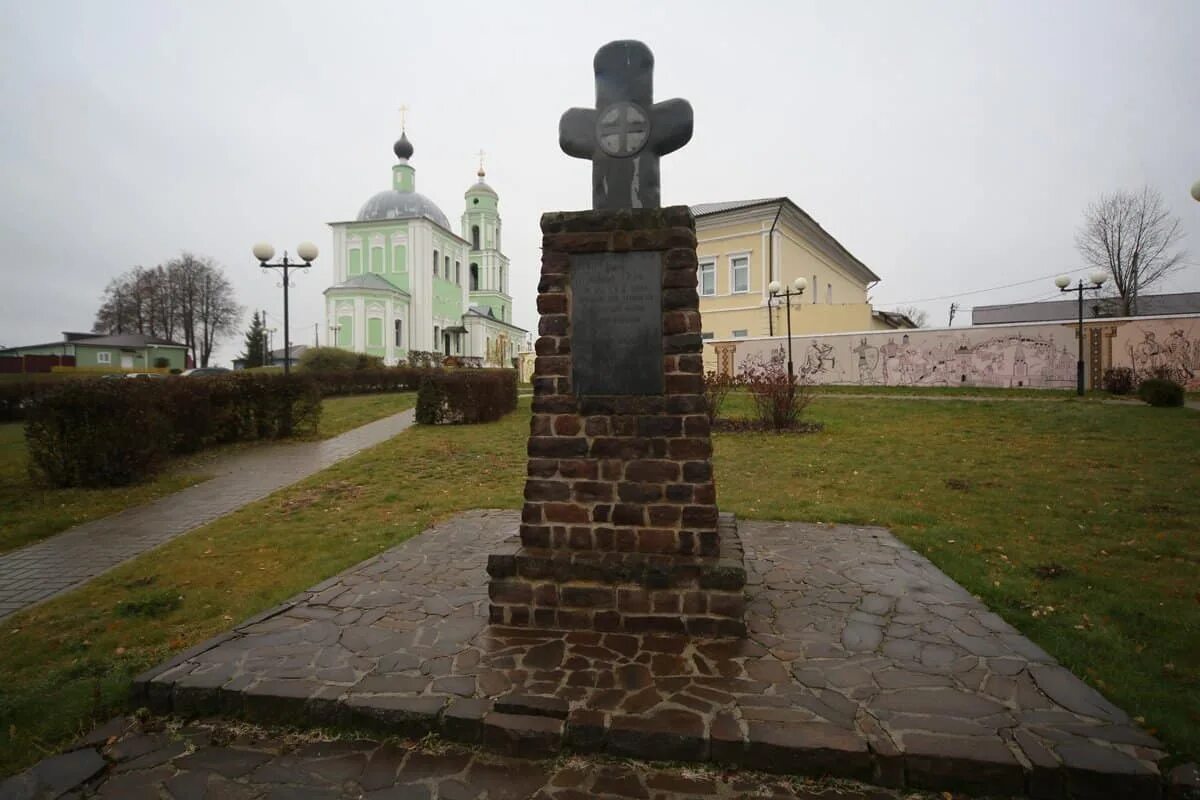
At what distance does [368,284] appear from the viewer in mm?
45344

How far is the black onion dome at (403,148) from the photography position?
51.5 meters

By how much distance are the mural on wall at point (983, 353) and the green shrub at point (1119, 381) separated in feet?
3.45

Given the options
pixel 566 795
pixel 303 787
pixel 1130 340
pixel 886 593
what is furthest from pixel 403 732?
pixel 1130 340

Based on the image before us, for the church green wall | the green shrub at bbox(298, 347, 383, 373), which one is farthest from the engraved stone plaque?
the church green wall

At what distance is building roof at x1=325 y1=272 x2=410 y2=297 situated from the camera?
146ft

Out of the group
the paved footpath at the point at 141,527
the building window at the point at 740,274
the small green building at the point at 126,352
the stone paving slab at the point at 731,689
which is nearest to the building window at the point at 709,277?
the building window at the point at 740,274

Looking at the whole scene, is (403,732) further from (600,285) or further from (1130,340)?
(1130,340)

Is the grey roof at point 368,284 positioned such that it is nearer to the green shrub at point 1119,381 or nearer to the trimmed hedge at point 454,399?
the trimmed hedge at point 454,399

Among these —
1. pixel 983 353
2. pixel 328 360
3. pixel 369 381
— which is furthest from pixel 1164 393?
pixel 328 360

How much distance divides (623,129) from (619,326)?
1304mm

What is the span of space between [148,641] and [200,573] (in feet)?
4.69

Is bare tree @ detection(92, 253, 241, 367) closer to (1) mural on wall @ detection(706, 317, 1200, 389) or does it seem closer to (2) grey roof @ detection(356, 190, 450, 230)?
(2) grey roof @ detection(356, 190, 450, 230)

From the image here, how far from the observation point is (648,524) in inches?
140

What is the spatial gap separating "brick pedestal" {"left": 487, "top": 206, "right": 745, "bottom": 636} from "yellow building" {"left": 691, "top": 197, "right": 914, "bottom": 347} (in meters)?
26.6
